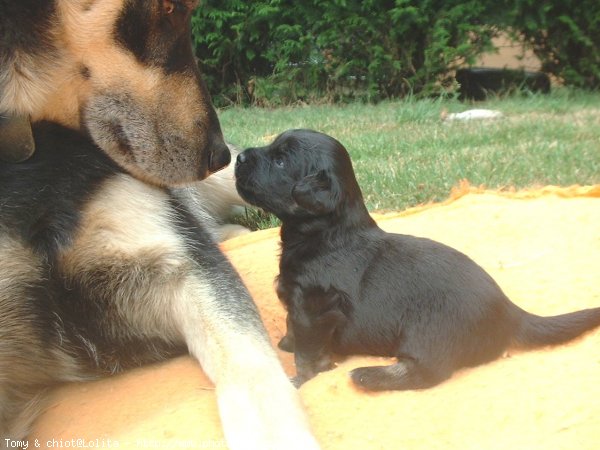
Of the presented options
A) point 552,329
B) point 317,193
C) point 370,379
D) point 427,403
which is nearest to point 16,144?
point 317,193

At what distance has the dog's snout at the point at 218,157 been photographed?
7.09 feet

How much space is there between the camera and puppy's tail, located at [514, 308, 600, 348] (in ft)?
5.84

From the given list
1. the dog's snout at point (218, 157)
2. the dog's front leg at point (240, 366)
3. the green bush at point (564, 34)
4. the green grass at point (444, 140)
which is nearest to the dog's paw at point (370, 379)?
the dog's front leg at point (240, 366)

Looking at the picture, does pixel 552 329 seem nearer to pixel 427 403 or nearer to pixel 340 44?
pixel 427 403

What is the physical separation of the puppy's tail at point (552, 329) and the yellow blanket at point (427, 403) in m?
0.02

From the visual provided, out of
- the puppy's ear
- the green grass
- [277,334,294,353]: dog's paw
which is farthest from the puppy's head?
the green grass

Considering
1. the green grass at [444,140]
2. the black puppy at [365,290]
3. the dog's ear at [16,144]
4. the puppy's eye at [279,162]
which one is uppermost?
the dog's ear at [16,144]

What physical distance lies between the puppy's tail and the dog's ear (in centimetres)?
136

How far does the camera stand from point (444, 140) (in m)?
5.30

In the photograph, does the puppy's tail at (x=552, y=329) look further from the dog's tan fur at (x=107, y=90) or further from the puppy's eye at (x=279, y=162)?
the dog's tan fur at (x=107, y=90)

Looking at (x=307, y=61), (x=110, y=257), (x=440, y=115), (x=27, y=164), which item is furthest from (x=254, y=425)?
(x=307, y=61)

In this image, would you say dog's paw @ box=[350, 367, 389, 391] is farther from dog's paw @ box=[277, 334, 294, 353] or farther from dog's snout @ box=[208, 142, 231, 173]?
dog's snout @ box=[208, 142, 231, 173]

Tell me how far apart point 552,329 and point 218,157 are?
3.53ft

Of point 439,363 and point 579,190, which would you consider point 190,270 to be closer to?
point 439,363
